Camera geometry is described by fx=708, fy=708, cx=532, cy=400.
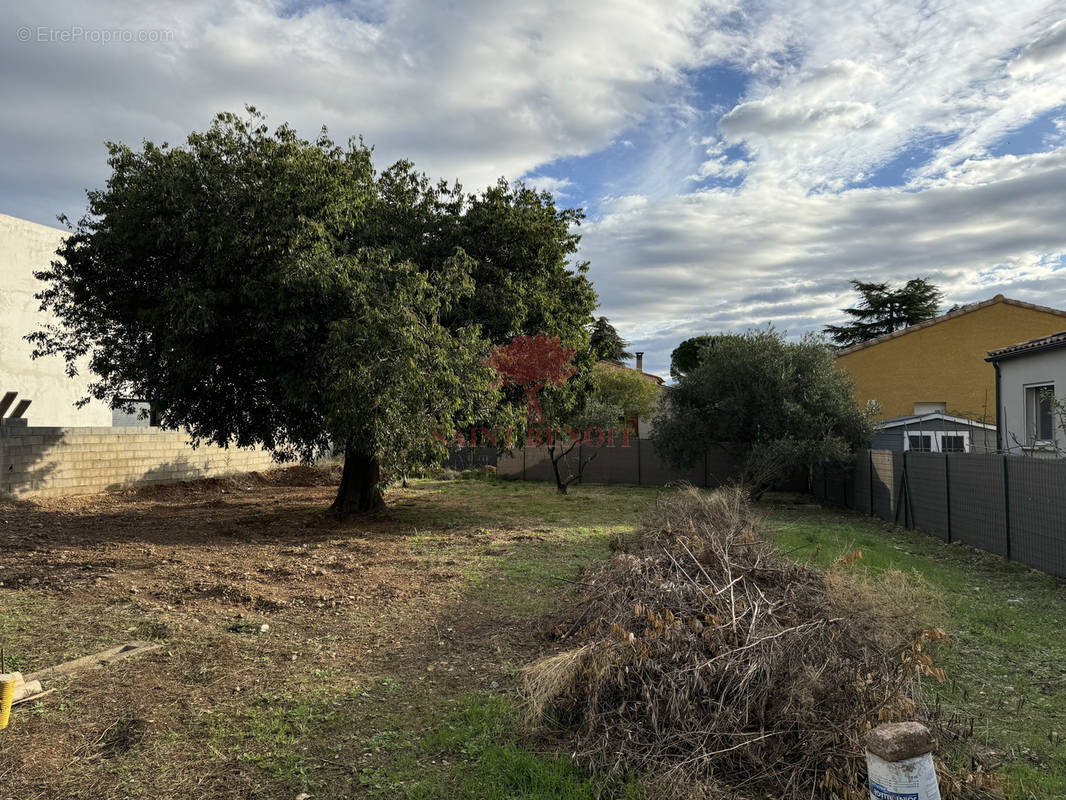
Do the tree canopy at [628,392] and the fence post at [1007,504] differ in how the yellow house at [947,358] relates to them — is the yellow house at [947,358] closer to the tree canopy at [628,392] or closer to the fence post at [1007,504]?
the tree canopy at [628,392]

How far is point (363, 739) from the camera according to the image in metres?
4.30

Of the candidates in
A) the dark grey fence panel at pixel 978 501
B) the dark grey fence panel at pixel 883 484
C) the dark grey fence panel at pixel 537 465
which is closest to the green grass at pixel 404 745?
the dark grey fence panel at pixel 978 501

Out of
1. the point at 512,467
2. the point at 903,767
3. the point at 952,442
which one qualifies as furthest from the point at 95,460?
the point at 952,442

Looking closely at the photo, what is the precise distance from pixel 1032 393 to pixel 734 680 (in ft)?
48.5

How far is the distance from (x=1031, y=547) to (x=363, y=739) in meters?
9.61

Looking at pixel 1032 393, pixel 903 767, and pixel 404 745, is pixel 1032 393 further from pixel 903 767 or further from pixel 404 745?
pixel 404 745

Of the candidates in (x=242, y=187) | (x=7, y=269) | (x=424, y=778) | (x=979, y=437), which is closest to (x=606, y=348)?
(x=242, y=187)

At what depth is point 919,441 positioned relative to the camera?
19.6 m

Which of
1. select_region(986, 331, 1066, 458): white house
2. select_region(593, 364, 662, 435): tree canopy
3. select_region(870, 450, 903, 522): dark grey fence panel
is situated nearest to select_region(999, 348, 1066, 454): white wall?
select_region(986, 331, 1066, 458): white house

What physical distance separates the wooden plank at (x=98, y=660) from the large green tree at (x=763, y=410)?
49.2ft

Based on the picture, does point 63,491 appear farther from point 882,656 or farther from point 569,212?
point 882,656

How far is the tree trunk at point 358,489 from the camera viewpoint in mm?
14508

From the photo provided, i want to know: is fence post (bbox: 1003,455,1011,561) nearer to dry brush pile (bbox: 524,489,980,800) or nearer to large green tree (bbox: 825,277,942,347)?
dry brush pile (bbox: 524,489,980,800)

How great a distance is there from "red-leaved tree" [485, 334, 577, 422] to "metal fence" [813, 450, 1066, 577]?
719 cm
